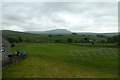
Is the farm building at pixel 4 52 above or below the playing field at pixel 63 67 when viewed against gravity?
above

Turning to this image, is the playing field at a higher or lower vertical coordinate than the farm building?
lower

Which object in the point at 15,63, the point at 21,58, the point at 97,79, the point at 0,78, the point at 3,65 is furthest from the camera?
the point at 21,58

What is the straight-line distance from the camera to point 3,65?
3145 cm

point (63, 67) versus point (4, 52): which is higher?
point (4, 52)

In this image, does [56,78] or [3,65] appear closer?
[56,78]

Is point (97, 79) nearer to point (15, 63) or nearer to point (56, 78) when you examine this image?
point (56, 78)

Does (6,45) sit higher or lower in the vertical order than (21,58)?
higher

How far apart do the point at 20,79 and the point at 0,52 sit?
10.4m

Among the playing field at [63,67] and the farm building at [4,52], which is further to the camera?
the farm building at [4,52]

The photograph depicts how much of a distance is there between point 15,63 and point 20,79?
38.7 feet

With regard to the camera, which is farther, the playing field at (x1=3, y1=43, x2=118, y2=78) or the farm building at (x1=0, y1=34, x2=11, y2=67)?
the farm building at (x1=0, y1=34, x2=11, y2=67)

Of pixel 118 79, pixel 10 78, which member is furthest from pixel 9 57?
pixel 118 79

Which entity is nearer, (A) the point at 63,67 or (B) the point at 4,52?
(A) the point at 63,67

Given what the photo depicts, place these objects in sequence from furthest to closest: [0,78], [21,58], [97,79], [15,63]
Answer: [21,58]
[15,63]
[97,79]
[0,78]
